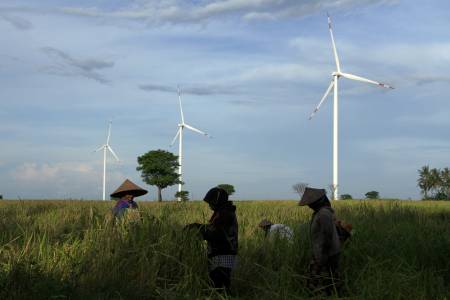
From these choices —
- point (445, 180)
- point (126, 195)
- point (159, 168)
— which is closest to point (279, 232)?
point (126, 195)

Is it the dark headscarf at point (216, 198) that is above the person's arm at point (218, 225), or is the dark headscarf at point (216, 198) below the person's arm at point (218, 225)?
above

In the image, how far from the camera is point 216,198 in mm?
7105

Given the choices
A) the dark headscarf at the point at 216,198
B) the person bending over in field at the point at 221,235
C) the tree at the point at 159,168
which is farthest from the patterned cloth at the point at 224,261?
the tree at the point at 159,168

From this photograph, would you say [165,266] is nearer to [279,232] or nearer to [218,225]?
[218,225]

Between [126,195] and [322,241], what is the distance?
338 cm

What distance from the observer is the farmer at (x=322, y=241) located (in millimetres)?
7277

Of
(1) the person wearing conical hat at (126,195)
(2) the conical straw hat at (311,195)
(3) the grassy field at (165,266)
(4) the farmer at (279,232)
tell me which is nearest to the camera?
(3) the grassy field at (165,266)

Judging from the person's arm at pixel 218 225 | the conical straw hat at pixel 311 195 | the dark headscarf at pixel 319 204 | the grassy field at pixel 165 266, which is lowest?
the grassy field at pixel 165 266

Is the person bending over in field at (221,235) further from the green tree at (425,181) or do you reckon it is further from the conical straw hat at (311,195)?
the green tree at (425,181)

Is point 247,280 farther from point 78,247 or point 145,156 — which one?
point 145,156

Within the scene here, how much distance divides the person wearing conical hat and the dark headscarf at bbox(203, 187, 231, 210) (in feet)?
7.14

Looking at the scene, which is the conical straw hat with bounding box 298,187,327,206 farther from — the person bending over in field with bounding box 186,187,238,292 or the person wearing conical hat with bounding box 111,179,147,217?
the person wearing conical hat with bounding box 111,179,147,217

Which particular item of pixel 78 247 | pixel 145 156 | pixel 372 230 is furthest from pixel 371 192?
pixel 78 247

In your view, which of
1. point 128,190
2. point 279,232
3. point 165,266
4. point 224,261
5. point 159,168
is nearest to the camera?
point 224,261
